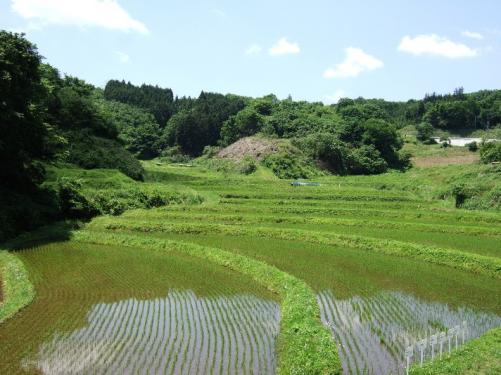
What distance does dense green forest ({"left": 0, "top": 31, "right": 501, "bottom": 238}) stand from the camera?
28.5 metres

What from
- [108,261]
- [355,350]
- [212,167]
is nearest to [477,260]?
[355,350]

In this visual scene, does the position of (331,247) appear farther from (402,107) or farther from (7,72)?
(402,107)

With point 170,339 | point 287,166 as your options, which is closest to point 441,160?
point 287,166

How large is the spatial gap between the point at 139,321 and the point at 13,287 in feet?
19.7

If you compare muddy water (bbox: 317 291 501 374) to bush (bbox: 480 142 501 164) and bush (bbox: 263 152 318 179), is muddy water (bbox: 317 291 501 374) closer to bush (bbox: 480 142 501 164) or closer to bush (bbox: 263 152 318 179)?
bush (bbox: 480 142 501 164)

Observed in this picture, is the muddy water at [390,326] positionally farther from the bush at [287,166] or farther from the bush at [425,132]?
the bush at [425,132]

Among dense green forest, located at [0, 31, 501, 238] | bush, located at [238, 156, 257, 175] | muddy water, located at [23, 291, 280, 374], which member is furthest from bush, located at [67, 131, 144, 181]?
muddy water, located at [23, 291, 280, 374]

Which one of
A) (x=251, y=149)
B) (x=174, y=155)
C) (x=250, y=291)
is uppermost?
(x=251, y=149)

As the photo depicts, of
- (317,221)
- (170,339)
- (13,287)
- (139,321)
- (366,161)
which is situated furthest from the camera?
(366,161)

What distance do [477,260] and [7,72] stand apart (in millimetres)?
25529

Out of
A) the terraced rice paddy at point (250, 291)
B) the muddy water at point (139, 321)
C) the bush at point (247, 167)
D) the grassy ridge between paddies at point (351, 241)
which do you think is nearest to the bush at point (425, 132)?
the bush at point (247, 167)

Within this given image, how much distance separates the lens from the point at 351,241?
25.1 metres

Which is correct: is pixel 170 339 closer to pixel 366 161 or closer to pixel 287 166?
pixel 287 166

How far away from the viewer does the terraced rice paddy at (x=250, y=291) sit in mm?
11938
